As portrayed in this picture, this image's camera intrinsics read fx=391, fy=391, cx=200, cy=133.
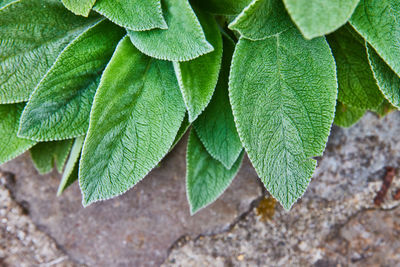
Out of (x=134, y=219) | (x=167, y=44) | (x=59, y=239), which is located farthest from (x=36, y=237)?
(x=167, y=44)

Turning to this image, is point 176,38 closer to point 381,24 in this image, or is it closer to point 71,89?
point 71,89

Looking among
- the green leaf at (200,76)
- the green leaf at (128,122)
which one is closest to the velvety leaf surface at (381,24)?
the green leaf at (200,76)

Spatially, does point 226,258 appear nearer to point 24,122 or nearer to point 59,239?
point 59,239

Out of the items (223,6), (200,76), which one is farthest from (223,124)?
(223,6)

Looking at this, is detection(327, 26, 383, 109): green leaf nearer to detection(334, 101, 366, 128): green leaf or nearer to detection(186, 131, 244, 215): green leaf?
detection(334, 101, 366, 128): green leaf

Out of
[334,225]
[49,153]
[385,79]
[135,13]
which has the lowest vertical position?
[334,225]

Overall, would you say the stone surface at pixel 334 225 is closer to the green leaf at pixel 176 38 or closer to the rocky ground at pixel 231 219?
the rocky ground at pixel 231 219
